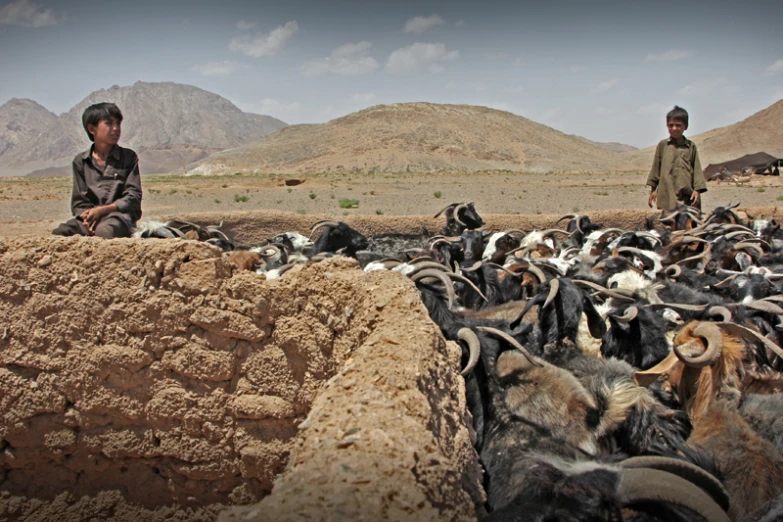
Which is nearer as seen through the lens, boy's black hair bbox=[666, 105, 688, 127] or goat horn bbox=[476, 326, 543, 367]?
goat horn bbox=[476, 326, 543, 367]

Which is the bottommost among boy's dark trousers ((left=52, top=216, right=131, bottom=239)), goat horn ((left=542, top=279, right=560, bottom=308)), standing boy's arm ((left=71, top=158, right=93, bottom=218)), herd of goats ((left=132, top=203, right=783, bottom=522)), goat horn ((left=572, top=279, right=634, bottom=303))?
herd of goats ((left=132, top=203, right=783, bottom=522))

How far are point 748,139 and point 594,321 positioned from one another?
9403 centimetres

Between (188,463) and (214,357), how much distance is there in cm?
67

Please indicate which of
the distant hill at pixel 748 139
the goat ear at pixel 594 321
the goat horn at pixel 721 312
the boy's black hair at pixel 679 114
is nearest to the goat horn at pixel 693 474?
the goat horn at pixel 721 312

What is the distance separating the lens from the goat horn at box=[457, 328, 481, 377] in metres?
3.21

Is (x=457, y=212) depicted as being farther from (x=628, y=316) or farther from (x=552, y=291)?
(x=628, y=316)

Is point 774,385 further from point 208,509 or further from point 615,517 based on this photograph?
point 208,509

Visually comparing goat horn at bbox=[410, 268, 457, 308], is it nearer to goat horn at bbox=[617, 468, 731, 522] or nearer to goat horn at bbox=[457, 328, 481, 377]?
goat horn at bbox=[457, 328, 481, 377]

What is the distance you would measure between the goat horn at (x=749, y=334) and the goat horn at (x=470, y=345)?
1.76 meters

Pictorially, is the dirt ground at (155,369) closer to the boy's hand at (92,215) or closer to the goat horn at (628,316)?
the boy's hand at (92,215)

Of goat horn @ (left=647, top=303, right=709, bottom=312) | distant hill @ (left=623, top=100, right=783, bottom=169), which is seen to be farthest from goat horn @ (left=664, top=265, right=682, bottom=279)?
distant hill @ (left=623, top=100, right=783, bottom=169)

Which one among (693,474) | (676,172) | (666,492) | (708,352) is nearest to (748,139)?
(676,172)

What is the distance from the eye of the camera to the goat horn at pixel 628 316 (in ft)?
14.5

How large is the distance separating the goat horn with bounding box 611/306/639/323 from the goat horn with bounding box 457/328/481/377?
5.20ft
